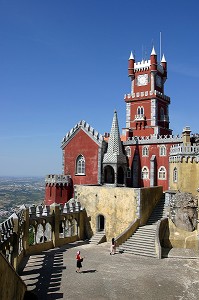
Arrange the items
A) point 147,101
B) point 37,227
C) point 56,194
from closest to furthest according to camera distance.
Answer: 1. point 37,227
2. point 56,194
3. point 147,101

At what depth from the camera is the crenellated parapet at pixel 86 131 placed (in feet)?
129

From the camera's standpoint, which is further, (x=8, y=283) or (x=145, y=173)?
(x=145, y=173)

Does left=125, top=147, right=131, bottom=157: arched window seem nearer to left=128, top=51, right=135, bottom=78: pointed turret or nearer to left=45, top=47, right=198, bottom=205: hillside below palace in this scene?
left=45, top=47, right=198, bottom=205: hillside below palace

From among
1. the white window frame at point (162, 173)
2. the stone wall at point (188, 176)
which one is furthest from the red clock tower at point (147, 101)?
the stone wall at point (188, 176)

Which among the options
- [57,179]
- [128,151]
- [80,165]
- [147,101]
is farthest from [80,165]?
[147,101]

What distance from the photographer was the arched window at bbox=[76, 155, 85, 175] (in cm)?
4047

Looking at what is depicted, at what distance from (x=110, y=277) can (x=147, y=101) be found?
30022mm

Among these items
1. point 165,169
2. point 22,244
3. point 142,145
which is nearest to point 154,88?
point 142,145

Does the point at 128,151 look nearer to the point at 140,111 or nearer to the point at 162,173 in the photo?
the point at 162,173

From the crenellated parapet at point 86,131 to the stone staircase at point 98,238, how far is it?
12.3 meters

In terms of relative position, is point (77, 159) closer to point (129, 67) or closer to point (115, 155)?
point (115, 155)

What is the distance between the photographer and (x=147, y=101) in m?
45.7

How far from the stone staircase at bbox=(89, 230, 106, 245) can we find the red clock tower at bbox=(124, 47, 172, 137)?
18.0 m

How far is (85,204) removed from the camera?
3155 cm
